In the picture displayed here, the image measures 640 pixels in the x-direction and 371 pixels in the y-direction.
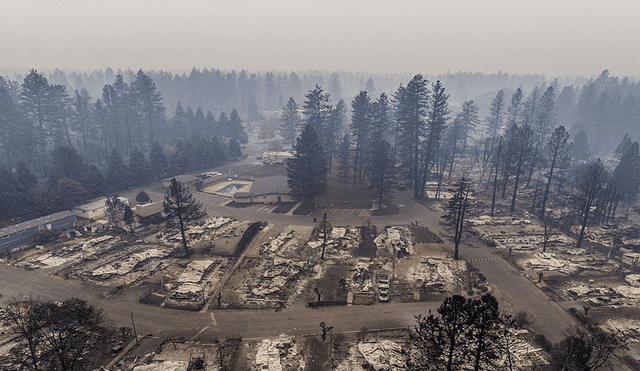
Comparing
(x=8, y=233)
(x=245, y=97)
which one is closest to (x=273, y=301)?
(x=8, y=233)

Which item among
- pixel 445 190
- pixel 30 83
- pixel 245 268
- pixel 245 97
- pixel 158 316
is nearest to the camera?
pixel 158 316

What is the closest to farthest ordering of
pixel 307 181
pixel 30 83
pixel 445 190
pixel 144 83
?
1. pixel 307 181
2. pixel 445 190
3. pixel 30 83
4. pixel 144 83

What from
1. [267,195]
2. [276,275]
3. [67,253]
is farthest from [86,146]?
[276,275]

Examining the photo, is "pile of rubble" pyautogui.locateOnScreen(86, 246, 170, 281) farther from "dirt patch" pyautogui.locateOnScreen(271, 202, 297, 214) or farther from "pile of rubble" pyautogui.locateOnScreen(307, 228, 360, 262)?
"dirt patch" pyautogui.locateOnScreen(271, 202, 297, 214)

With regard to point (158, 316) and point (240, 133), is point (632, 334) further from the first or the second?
point (240, 133)

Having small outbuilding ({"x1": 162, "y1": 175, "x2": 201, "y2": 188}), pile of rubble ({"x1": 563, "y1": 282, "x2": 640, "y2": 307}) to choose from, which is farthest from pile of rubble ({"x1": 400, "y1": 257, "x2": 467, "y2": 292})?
small outbuilding ({"x1": 162, "y1": 175, "x2": 201, "y2": 188})

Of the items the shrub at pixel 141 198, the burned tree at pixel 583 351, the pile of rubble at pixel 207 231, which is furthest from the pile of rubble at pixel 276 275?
the shrub at pixel 141 198
